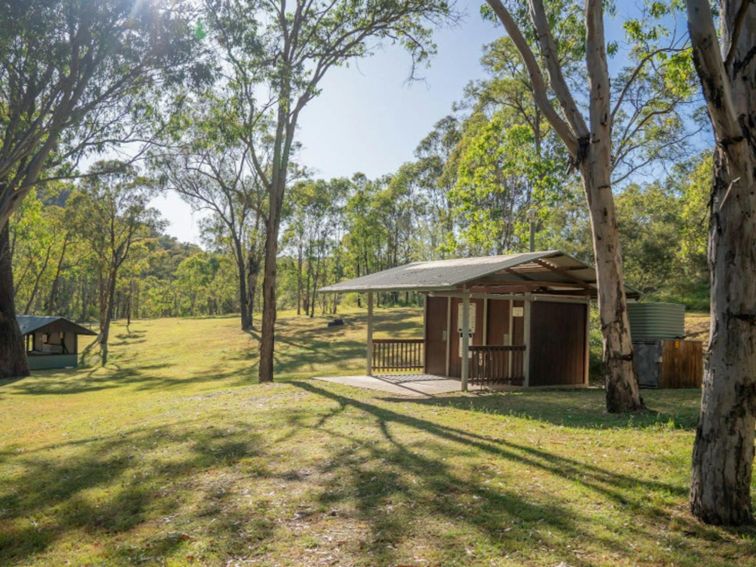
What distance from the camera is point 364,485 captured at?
608cm

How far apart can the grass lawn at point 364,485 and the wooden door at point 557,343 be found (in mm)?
2335

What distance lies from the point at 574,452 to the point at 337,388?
7.39 metres

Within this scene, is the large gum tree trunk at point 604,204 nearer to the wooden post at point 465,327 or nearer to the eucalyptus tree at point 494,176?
the wooden post at point 465,327

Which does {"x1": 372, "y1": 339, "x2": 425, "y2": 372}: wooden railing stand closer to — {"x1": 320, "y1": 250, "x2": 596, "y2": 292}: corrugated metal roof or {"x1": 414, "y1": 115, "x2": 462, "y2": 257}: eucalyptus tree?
{"x1": 320, "y1": 250, "x2": 596, "y2": 292}: corrugated metal roof

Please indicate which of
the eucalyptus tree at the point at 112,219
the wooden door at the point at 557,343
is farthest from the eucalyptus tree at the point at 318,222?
the wooden door at the point at 557,343

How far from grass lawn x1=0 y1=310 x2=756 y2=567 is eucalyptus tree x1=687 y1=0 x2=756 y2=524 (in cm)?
46

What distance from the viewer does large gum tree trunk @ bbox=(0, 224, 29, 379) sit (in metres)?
23.7

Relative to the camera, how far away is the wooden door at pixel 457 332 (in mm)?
15938

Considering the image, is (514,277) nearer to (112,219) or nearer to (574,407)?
(574,407)

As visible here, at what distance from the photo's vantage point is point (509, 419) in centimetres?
917

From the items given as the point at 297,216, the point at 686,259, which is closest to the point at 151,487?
the point at 686,259

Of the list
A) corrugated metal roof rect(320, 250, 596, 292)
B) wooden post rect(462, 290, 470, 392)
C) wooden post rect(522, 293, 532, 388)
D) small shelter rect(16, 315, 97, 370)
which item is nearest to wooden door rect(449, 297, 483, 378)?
corrugated metal roof rect(320, 250, 596, 292)

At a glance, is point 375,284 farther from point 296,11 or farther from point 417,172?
point 417,172

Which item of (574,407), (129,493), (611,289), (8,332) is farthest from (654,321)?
(8,332)
